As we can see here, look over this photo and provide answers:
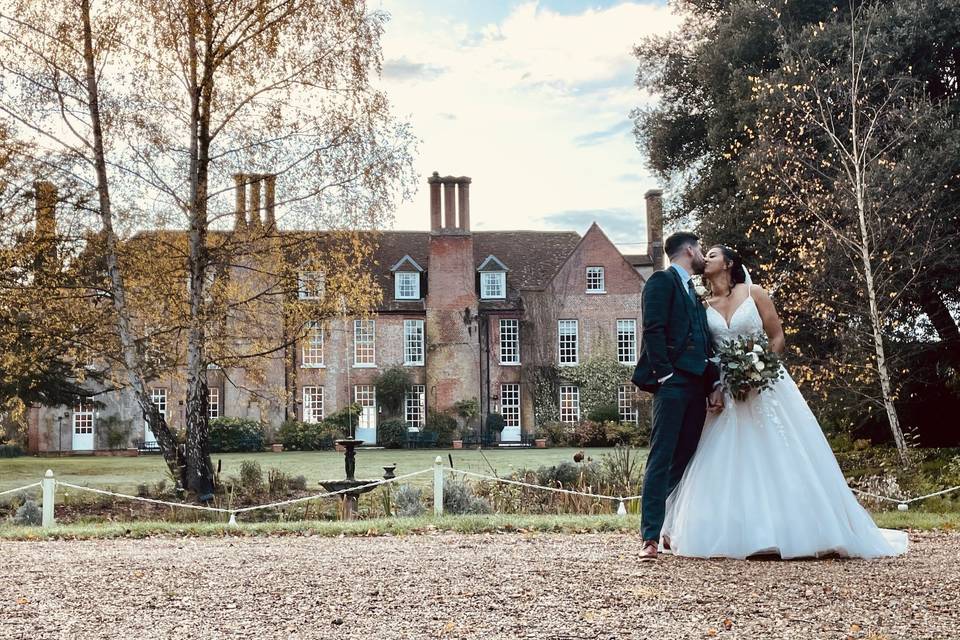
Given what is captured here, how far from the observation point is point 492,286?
39500 millimetres

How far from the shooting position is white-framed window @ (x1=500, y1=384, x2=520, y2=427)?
3812 centimetres

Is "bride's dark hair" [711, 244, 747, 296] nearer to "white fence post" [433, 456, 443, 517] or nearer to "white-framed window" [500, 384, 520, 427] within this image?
"white fence post" [433, 456, 443, 517]

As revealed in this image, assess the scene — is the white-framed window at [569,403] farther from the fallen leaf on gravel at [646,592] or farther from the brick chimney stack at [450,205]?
the fallen leaf on gravel at [646,592]

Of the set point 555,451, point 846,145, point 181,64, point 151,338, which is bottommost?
point 555,451

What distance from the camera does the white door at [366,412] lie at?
3656cm

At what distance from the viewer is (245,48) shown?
15344mm

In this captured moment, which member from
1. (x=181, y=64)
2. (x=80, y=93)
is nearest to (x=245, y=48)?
(x=181, y=64)

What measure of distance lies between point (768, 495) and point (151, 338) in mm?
11522

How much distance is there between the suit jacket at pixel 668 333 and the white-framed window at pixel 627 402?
101 ft

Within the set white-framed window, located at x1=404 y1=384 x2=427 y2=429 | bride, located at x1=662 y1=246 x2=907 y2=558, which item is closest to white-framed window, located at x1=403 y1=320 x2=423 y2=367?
white-framed window, located at x1=404 y1=384 x2=427 y2=429

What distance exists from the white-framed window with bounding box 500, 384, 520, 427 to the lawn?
4.82 meters

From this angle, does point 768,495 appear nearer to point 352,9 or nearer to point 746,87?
point 352,9

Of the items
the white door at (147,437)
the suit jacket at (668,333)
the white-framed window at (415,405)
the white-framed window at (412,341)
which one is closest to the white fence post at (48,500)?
the suit jacket at (668,333)

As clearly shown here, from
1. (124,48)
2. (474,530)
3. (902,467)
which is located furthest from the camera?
(124,48)
